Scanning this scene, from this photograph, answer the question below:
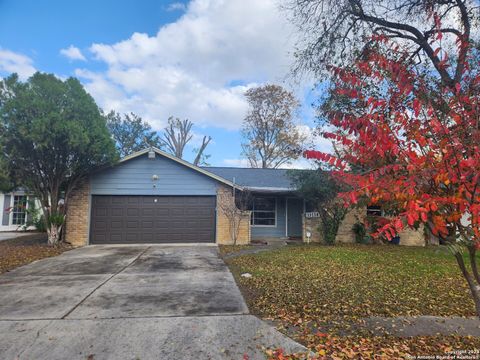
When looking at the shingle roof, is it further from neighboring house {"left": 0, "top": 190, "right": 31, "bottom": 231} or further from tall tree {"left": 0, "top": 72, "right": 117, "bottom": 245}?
neighboring house {"left": 0, "top": 190, "right": 31, "bottom": 231}

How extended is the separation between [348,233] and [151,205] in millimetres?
9358

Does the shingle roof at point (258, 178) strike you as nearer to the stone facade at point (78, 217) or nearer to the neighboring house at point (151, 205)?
the neighboring house at point (151, 205)

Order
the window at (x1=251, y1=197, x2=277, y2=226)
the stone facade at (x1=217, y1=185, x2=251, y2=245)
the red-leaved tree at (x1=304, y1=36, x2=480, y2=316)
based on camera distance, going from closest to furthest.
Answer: the red-leaved tree at (x1=304, y1=36, x2=480, y2=316) → the stone facade at (x1=217, y1=185, x2=251, y2=245) → the window at (x1=251, y1=197, x2=277, y2=226)

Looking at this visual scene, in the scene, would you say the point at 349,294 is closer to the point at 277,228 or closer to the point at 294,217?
the point at 277,228

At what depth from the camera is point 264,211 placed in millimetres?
15758

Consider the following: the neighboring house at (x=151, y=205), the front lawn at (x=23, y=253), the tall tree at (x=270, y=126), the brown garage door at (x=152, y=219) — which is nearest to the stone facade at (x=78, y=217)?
the neighboring house at (x=151, y=205)

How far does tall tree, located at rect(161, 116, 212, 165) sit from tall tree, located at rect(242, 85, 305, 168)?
16.5 ft

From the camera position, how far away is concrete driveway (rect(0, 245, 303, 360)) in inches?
136

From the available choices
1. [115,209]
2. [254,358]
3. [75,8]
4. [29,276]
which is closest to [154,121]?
[115,209]

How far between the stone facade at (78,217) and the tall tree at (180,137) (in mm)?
19126

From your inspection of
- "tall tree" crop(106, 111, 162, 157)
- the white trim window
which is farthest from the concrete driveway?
"tall tree" crop(106, 111, 162, 157)

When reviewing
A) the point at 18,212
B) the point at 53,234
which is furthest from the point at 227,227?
the point at 18,212

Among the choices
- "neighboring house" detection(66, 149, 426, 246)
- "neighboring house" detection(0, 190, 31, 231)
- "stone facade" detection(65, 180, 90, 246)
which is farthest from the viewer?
"neighboring house" detection(0, 190, 31, 231)

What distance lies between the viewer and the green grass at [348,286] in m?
4.72
